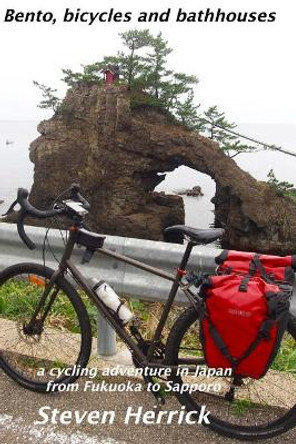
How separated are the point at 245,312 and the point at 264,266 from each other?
0.29 meters

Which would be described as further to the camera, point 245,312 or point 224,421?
point 224,421

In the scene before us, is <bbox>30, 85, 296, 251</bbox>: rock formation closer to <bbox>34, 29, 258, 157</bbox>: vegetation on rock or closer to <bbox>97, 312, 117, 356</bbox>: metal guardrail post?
<bbox>34, 29, 258, 157</bbox>: vegetation on rock

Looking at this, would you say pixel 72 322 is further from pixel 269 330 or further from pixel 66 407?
pixel 269 330

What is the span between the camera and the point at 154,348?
2922mm

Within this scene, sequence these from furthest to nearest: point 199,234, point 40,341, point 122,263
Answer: point 40,341, point 122,263, point 199,234

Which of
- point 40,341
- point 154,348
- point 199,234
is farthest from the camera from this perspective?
point 40,341

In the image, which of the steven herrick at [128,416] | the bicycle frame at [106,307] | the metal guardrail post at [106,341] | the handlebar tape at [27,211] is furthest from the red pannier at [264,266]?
the metal guardrail post at [106,341]

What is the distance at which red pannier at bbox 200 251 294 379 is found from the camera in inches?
94.3

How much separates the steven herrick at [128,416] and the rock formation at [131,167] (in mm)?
30680

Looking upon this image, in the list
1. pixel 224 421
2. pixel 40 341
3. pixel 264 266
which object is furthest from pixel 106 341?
pixel 264 266

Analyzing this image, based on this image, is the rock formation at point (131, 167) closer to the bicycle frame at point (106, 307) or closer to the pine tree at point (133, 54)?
the pine tree at point (133, 54)

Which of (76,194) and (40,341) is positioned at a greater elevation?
(76,194)

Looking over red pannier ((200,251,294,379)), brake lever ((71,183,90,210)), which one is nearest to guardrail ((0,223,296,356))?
brake lever ((71,183,90,210))

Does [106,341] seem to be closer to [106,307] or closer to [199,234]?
[106,307]
